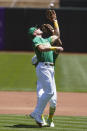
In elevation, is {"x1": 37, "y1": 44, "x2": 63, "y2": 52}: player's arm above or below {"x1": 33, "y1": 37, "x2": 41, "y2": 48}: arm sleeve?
below

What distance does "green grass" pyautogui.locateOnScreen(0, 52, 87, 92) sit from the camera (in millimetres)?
17562

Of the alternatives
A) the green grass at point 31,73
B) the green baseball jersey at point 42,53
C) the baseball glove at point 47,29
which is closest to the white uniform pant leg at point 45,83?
the green baseball jersey at point 42,53

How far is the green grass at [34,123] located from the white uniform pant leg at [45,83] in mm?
427

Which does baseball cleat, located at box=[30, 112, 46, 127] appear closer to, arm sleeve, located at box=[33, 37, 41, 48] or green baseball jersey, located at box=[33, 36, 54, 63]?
green baseball jersey, located at box=[33, 36, 54, 63]

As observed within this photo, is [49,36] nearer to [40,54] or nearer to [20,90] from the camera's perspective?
[40,54]

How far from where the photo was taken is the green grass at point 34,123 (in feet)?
31.2

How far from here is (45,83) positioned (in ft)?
31.2

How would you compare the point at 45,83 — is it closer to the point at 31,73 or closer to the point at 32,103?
the point at 32,103

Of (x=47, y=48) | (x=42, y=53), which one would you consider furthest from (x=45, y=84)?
(x=47, y=48)

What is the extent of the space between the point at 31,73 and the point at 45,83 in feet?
38.3

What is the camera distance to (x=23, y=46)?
103 ft

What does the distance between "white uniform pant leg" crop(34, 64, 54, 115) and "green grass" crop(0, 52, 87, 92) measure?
7.16 m

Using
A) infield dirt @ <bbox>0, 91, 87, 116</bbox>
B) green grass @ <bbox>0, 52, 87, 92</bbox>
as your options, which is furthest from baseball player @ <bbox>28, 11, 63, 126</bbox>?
green grass @ <bbox>0, 52, 87, 92</bbox>

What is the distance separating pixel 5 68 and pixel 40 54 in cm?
1300
